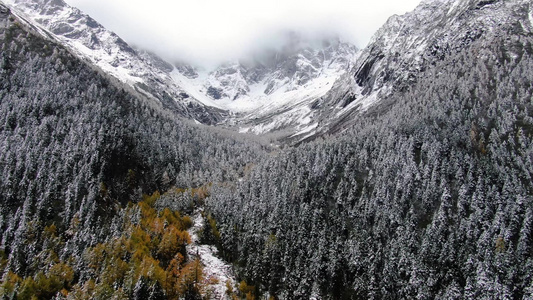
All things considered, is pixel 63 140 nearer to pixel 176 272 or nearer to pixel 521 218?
pixel 176 272

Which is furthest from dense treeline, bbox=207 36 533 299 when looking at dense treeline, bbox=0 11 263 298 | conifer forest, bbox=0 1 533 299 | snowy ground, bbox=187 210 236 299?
dense treeline, bbox=0 11 263 298

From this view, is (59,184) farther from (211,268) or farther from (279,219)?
(279,219)

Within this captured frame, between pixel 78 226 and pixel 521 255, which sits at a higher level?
pixel 521 255

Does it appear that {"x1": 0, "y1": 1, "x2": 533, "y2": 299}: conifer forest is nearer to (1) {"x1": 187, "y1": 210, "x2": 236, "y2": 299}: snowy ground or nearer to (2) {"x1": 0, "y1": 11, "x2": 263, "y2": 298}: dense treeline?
(2) {"x1": 0, "y1": 11, "x2": 263, "y2": 298}: dense treeline

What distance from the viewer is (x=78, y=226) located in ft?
442

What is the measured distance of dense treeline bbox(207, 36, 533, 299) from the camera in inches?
4358

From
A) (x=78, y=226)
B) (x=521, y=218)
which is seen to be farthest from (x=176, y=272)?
(x=521, y=218)

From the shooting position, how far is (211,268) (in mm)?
120562

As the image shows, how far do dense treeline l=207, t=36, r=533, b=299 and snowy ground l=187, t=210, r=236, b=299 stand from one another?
17.0 feet

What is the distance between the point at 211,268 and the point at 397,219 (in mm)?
74562

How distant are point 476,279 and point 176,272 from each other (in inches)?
3617

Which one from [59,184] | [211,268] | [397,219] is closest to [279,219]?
[211,268]

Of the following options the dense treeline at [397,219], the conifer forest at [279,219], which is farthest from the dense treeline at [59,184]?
the dense treeline at [397,219]

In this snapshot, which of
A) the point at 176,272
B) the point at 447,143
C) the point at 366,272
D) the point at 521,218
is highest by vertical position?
the point at 447,143
